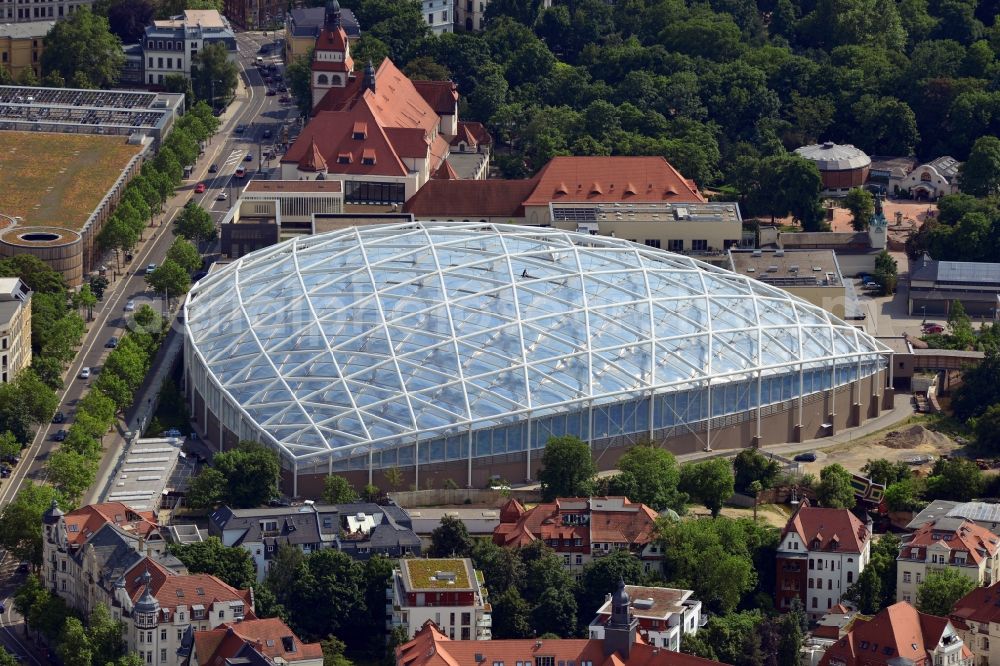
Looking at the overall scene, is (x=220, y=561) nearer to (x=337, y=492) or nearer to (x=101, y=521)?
(x=101, y=521)

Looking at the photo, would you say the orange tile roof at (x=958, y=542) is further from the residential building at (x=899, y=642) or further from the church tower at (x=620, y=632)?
the church tower at (x=620, y=632)

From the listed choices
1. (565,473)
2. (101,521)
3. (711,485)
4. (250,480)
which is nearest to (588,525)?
(565,473)

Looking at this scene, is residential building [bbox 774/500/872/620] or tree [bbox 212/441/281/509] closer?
residential building [bbox 774/500/872/620]

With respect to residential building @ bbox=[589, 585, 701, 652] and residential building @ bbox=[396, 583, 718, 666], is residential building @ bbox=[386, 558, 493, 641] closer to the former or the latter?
residential building @ bbox=[589, 585, 701, 652]

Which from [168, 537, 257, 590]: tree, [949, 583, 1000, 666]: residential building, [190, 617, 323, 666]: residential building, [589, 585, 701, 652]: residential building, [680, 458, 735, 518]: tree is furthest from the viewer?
[680, 458, 735, 518]: tree

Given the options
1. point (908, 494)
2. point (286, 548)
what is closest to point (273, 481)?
point (286, 548)

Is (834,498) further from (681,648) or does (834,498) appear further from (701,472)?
(681,648)

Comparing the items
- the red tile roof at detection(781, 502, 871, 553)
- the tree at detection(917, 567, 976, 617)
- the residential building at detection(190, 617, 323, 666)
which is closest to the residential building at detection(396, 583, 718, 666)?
the residential building at detection(190, 617, 323, 666)
